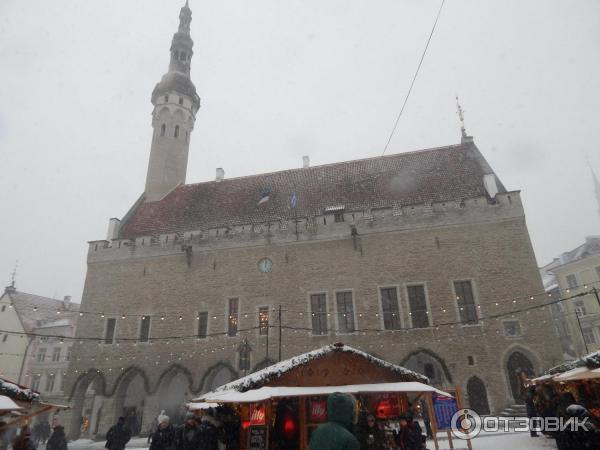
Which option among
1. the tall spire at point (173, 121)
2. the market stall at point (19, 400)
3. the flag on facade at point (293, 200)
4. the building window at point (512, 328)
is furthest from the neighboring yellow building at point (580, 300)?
the market stall at point (19, 400)

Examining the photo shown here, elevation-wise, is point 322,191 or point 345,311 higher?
point 322,191

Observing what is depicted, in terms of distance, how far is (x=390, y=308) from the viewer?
1714 centimetres

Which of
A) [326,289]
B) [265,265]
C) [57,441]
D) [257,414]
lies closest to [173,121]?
[265,265]

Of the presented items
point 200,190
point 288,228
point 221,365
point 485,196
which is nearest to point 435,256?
point 485,196

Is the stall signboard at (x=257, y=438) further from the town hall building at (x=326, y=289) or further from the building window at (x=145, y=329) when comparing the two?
the building window at (x=145, y=329)

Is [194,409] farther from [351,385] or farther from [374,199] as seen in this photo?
[374,199]

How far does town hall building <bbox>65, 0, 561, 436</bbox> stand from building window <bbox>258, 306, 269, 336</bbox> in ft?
0.21

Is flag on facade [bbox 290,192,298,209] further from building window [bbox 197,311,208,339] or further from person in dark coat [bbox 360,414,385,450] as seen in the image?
person in dark coat [bbox 360,414,385,450]

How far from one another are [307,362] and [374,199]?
42.6 ft

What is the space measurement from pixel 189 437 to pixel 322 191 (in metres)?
15.9

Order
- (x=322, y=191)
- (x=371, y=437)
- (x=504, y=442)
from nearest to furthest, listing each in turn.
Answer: (x=371, y=437) → (x=504, y=442) → (x=322, y=191)

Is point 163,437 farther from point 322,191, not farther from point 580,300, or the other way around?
point 580,300

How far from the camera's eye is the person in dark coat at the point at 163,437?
6.89 meters

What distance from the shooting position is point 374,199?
65.4 ft
